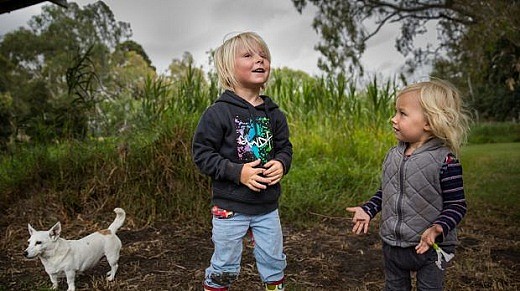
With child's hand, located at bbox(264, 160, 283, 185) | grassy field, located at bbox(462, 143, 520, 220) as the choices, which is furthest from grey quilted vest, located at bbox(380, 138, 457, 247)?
grassy field, located at bbox(462, 143, 520, 220)

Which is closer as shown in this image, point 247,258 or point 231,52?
point 231,52

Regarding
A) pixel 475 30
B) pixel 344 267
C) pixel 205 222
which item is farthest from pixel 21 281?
pixel 475 30

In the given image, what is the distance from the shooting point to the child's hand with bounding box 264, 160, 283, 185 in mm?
1876

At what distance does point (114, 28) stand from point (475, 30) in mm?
19799

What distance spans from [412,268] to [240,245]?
2.23 ft

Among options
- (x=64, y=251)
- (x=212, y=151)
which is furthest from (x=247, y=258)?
(x=212, y=151)

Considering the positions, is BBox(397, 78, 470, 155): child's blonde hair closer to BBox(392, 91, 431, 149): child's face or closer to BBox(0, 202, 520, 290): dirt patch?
BBox(392, 91, 431, 149): child's face

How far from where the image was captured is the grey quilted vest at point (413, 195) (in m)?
1.72

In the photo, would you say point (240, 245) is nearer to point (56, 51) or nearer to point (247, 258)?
point (247, 258)

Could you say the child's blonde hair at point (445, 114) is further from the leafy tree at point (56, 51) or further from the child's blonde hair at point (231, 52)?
the leafy tree at point (56, 51)

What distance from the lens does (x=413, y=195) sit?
175cm

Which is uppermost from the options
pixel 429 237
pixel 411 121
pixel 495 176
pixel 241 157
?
pixel 411 121

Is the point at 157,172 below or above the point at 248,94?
below

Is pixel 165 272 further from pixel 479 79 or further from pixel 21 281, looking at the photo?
pixel 479 79
